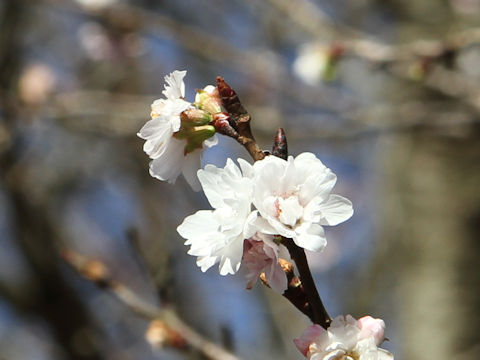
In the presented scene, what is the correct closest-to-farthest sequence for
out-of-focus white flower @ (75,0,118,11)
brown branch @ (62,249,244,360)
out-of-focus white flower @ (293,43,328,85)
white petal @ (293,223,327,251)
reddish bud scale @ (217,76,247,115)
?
white petal @ (293,223,327,251) → reddish bud scale @ (217,76,247,115) → brown branch @ (62,249,244,360) → out-of-focus white flower @ (293,43,328,85) → out-of-focus white flower @ (75,0,118,11)

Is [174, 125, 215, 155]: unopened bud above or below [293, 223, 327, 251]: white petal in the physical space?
above

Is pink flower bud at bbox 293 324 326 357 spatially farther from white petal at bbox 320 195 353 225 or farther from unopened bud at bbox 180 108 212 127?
unopened bud at bbox 180 108 212 127

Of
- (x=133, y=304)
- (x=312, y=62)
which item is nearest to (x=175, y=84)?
(x=133, y=304)

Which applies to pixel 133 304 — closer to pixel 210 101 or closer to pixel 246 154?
pixel 210 101

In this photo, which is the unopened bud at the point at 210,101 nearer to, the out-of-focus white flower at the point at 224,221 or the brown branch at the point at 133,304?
the out-of-focus white flower at the point at 224,221

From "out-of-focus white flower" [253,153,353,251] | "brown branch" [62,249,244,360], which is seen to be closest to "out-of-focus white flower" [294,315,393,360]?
"out-of-focus white flower" [253,153,353,251]
